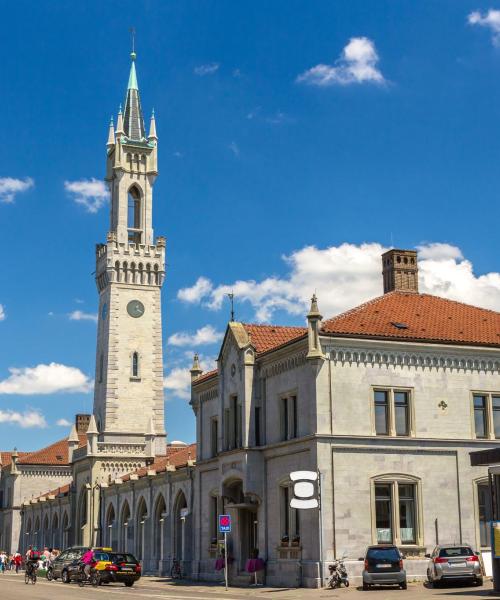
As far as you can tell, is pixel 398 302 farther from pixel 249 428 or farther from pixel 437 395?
pixel 249 428

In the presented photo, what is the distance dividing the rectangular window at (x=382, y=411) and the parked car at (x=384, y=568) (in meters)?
6.59

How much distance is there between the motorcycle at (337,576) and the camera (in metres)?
37.2

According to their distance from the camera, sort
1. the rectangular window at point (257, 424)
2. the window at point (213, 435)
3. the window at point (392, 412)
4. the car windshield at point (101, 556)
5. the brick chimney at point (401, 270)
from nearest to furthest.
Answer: the window at point (392, 412), the rectangular window at point (257, 424), the car windshield at point (101, 556), the brick chimney at point (401, 270), the window at point (213, 435)

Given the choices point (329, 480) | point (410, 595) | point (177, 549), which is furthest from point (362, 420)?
point (177, 549)

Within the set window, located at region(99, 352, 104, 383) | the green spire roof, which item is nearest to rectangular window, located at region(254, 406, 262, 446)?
window, located at region(99, 352, 104, 383)

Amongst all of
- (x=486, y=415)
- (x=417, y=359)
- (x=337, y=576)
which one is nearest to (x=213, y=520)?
(x=337, y=576)

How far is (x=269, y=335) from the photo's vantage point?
4788 centimetres

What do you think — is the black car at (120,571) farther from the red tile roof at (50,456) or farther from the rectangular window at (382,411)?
the red tile roof at (50,456)

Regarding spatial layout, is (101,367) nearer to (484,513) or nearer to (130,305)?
(130,305)

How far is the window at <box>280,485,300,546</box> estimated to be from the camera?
4109 cm

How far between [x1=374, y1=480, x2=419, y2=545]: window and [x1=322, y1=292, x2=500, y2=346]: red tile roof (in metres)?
6.17

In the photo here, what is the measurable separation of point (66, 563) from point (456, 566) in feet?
90.5

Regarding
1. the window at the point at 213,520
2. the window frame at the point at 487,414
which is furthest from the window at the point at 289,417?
the window at the point at 213,520

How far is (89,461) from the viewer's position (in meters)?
82.2
